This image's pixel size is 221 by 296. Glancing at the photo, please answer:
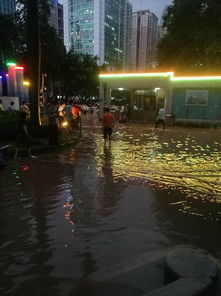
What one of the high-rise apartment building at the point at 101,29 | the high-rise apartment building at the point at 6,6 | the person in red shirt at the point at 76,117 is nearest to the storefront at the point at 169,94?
the high-rise apartment building at the point at 6,6

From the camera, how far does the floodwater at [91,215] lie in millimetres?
4105

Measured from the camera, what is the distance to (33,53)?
1456 centimetres

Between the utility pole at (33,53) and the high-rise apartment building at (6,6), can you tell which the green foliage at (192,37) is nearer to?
the utility pole at (33,53)

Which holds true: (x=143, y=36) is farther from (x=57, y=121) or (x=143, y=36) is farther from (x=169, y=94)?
(x=57, y=121)

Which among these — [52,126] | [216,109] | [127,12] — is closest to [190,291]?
[52,126]

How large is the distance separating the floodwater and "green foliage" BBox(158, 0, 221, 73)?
58.2 feet

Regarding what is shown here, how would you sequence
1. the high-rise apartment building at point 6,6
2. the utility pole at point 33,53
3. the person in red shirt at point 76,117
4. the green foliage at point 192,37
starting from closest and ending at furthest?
the utility pole at point 33,53, the person in red shirt at point 76,117, the green foliage at point 192,37, the high-rise apartment building at point 6,6

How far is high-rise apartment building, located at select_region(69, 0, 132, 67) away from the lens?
384ft

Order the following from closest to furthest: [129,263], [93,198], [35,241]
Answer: [129,263]
[35,241]
[93,198]

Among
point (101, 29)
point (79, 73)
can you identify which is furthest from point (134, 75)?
point (101, 29)

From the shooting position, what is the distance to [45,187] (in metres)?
7.66

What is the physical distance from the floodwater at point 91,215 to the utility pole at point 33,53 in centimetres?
470

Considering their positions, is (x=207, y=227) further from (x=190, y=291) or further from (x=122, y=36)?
(x=122, y=36)

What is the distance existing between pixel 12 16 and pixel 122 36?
112 m
